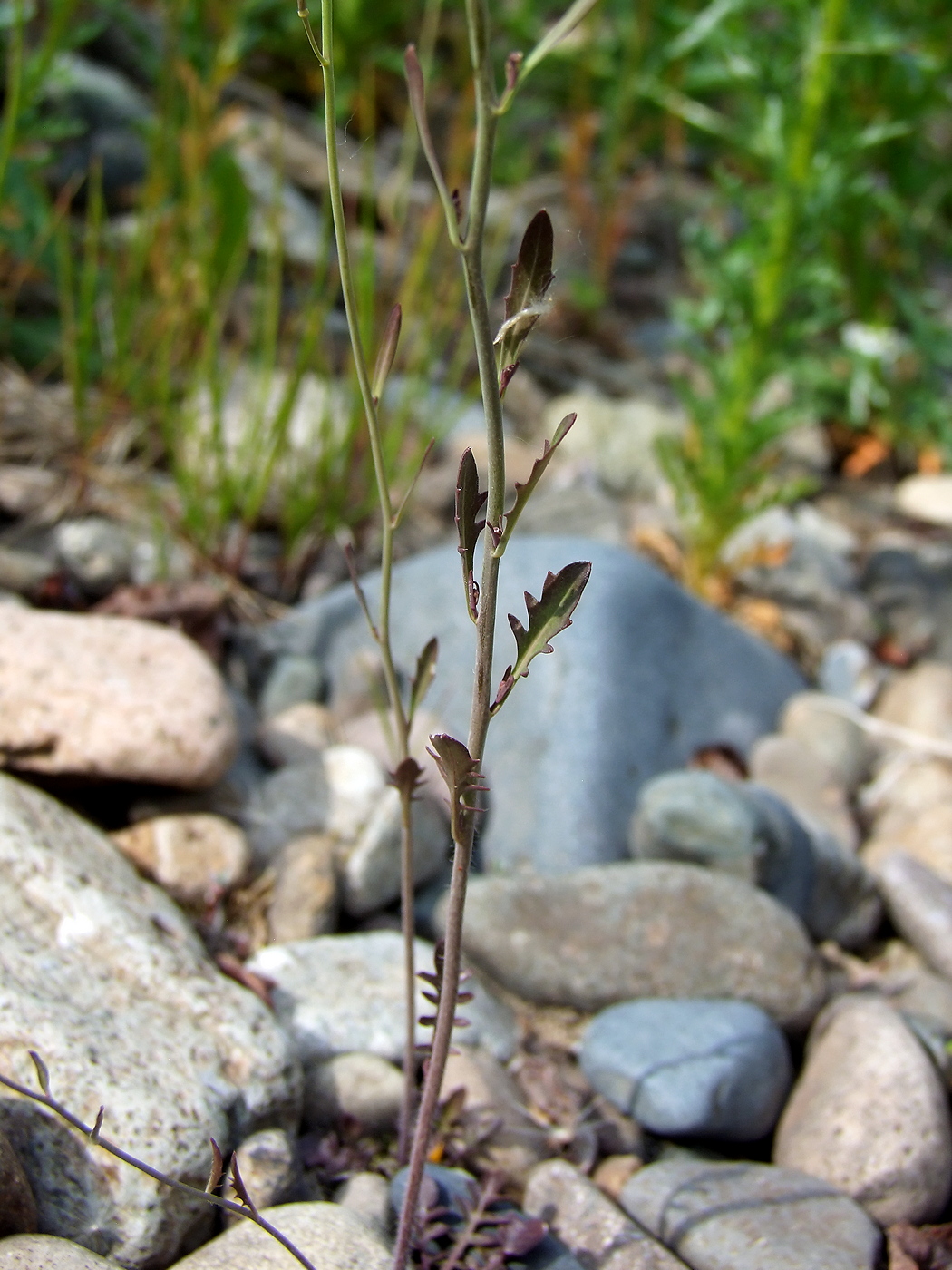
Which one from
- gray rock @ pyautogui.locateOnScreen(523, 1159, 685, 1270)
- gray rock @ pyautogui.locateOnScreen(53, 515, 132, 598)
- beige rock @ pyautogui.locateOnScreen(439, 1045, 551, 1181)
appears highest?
gray rock @ pyautogui.locateOnScreen(53, 515, 132, 598)

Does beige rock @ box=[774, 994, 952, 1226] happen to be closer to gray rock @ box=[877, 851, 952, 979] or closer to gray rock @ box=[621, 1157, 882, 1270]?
gray rock @ box=[621, 1157, 882, 1270]

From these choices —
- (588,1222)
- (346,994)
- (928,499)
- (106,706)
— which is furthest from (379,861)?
(928,499)

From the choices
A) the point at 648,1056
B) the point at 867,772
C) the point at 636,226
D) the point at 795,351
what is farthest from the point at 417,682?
the point at 636,226

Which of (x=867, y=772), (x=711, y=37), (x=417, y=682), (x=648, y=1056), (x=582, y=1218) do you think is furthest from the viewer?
(x=711, y=37)

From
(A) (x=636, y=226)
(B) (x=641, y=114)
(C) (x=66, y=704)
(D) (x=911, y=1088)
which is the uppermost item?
(B) (x=641, y=114)

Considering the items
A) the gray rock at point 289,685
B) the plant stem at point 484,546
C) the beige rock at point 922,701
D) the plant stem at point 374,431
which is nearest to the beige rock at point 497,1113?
the plant stem at point 374,431

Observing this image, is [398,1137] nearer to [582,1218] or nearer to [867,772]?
[582,1218]

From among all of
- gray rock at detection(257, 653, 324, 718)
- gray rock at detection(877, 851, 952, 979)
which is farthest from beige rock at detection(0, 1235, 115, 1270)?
gray rock at detection(877, 851, 952, 979)
